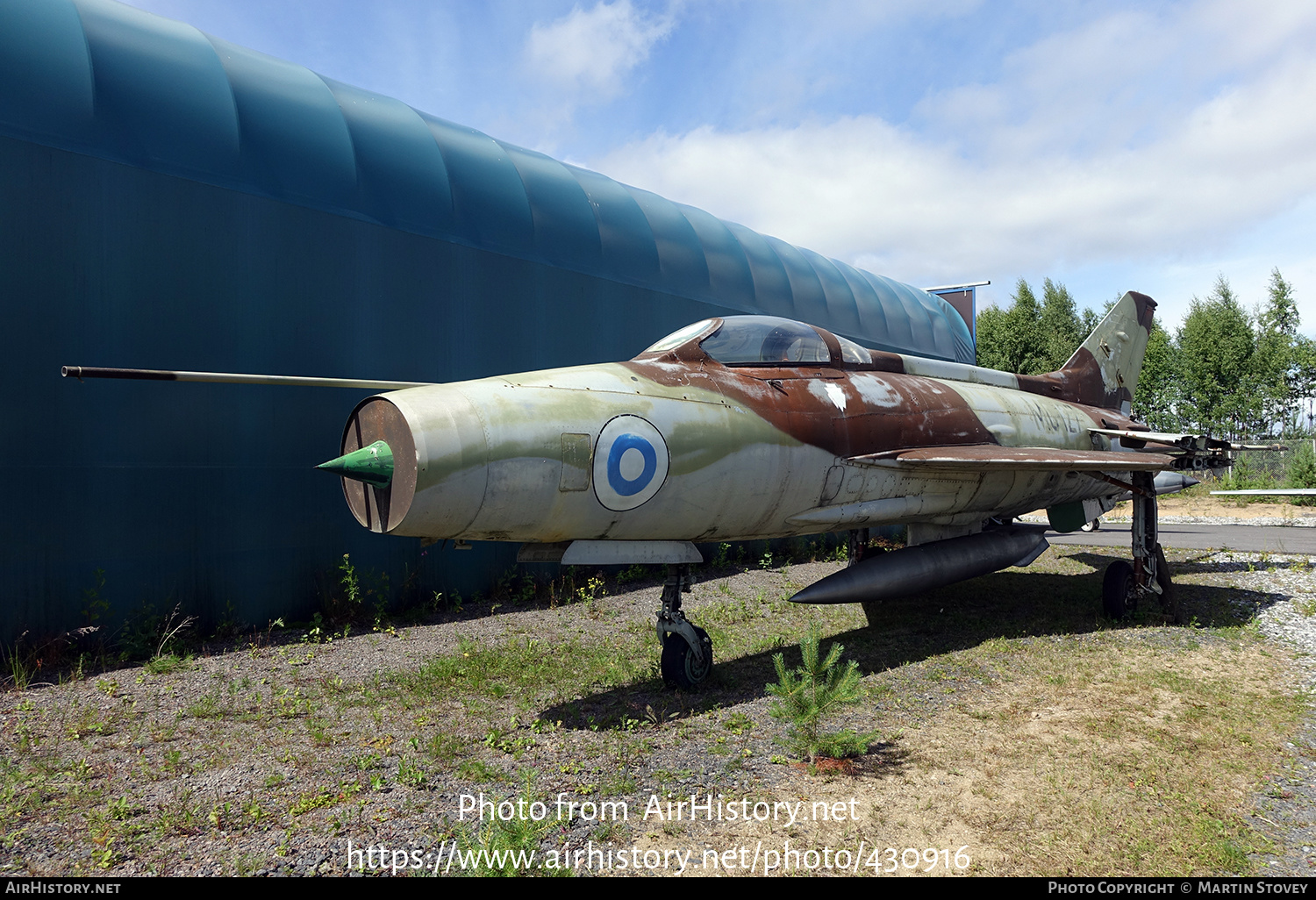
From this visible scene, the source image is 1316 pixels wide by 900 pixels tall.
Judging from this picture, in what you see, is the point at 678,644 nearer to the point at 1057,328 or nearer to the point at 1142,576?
the point at 1142,576

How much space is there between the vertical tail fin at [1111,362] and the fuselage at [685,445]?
3869 millimetres

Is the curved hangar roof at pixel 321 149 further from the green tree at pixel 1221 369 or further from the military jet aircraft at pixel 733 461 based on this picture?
the green tree at pixel 1221 369

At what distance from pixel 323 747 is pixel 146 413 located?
4.72 meters

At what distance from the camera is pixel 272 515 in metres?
8.55

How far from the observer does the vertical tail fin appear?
38.5 ft

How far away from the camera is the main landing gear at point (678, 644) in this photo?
611 centimetres

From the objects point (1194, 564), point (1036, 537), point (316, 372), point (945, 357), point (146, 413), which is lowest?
point (1194, 564)

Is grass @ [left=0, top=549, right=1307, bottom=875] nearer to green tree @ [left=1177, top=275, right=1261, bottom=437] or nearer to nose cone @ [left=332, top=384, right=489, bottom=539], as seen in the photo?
nose cone @ [left=332, top=384, right=489, bottom=539]

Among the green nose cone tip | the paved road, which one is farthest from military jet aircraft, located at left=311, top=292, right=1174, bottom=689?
the paved road

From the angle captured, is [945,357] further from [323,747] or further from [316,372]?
[323,747]

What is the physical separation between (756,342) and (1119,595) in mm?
6097

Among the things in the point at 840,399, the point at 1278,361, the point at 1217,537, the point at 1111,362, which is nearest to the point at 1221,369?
the point at 1278,361

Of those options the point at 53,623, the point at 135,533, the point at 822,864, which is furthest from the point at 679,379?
the point at 53,623

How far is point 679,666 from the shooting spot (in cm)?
611
